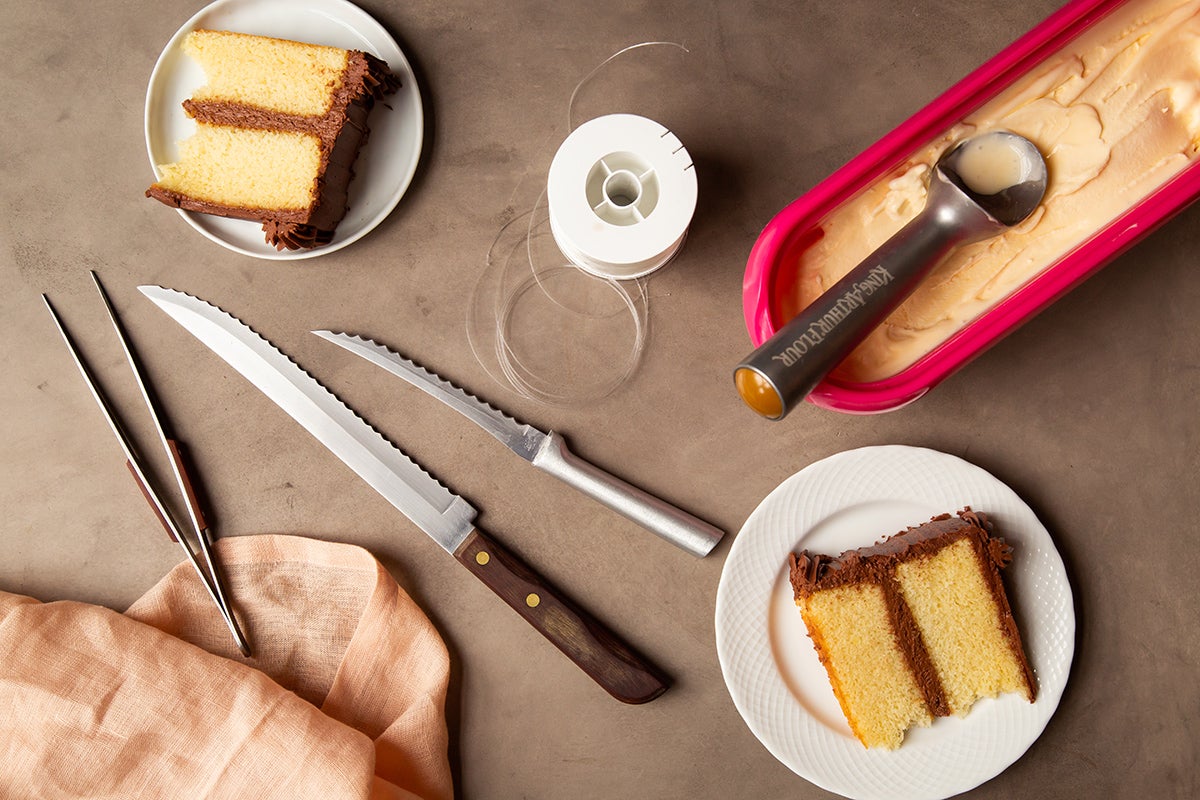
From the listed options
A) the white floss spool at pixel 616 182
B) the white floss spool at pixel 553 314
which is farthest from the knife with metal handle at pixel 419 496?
the white floss spool at pixel 616 182

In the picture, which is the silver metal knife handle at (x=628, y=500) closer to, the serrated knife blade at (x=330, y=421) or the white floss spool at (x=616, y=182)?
the serrated knife blade at (x=330, y=421)

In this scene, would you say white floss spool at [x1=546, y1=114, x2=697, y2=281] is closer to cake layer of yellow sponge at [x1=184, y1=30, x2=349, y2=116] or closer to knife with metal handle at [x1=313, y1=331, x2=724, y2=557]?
knife with metal handle at [x1=313, y1=331, x2=724, y2=557]

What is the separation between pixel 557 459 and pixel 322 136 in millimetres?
615

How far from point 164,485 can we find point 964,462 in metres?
1.30

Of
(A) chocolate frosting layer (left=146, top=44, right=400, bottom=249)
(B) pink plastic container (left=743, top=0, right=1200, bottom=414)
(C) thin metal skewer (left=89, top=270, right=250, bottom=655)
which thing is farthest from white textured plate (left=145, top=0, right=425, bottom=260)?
(B) pink plastic container (left=743, top=0, right=1200, bottom=414)

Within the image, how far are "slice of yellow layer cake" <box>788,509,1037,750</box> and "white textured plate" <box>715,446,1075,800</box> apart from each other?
0.04 m

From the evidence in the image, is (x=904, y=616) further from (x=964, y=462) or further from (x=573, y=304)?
(x=573, y=304)

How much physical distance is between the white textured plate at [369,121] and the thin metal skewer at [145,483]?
0.32 meters

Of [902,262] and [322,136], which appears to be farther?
[322,136]

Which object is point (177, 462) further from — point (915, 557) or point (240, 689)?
point (915, 557)

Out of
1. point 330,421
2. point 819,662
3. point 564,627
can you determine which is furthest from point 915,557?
point 330,421

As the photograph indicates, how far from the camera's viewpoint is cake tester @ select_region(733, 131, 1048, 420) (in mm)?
861

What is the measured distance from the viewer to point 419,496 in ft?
4.13

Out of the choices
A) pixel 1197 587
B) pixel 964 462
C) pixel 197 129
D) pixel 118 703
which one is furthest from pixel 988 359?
pixel 118 703
